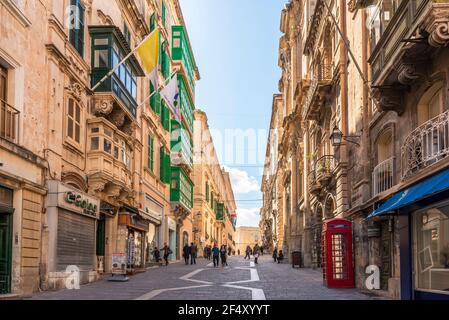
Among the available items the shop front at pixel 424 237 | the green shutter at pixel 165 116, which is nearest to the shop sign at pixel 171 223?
the green shutter at pixel 165 116

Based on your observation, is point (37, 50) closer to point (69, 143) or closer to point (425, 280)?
point (69, 143)

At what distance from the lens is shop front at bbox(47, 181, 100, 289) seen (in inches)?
784

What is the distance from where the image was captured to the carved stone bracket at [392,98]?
1716 centimetres

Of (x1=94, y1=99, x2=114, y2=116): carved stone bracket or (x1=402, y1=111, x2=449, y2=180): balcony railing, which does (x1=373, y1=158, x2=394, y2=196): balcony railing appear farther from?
(x1=94, y1=99, x2=114, y2=116): carved stone bracket

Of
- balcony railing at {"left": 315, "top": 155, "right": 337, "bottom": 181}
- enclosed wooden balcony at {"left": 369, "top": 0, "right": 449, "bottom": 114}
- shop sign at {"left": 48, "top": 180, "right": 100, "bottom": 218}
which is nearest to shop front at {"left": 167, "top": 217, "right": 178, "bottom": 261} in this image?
balcony railing at {"left": 315, "top": 155, "right": 337, "bottom": 181}

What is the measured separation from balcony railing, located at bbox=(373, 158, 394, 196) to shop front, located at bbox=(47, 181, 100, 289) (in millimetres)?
9702

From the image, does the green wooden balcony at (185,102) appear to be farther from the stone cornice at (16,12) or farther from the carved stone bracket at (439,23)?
the carved stone bracket at (439,23)

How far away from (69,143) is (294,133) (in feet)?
102

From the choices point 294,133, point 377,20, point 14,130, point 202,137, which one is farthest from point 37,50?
point 202,137

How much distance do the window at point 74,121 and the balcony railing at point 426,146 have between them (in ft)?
39.4

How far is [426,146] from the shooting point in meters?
14.8

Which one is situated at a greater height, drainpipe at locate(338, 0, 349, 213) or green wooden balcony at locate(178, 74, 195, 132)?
green wooden balcony at locate(178, 74, 195, 132)

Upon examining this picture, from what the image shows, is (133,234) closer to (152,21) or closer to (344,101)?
(344,101)
